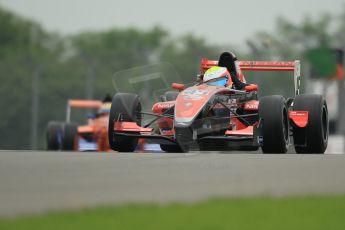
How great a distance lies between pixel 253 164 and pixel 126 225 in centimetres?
412

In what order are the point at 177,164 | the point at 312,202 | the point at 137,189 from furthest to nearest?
the point at 177,164 → the point at 137,189 → the point at 312,202

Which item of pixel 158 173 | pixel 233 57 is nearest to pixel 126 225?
pixel 158 173

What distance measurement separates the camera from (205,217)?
527 cm

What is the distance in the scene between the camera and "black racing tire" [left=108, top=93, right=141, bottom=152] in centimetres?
1282

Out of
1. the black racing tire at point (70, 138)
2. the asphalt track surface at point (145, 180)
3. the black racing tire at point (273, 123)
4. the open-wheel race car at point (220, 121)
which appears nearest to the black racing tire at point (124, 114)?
the open-wheel race car at point (220, 121)

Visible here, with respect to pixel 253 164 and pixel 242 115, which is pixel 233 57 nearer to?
pixel 242 115

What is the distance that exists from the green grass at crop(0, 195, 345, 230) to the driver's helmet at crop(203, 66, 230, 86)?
7.56m

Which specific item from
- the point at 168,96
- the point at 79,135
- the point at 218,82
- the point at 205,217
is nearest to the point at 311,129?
the point at 218,82

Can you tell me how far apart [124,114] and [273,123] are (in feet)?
6.77

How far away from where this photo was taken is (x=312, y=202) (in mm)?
6137

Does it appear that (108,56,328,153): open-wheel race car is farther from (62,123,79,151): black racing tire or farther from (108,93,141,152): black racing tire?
(62,123,79,151): black racing tire

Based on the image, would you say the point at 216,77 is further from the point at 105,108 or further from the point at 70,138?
the point at 105,108

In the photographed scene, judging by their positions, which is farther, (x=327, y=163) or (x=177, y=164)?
(x=327, y=163)

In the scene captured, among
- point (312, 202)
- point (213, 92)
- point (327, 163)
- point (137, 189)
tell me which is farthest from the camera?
point (213, 92)
